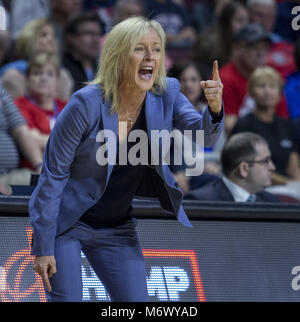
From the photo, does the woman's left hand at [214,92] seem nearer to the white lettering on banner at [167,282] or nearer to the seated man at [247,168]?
the white lettering on banner at [167,282]

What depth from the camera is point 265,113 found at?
5.11 metres

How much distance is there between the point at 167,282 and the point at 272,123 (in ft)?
7.96

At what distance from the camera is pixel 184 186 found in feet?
13.9

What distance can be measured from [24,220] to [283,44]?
390 cm

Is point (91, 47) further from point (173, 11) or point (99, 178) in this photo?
point (99, 178)

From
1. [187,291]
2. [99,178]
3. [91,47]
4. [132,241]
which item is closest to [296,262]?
[187,291]

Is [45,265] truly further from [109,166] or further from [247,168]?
[247,168]

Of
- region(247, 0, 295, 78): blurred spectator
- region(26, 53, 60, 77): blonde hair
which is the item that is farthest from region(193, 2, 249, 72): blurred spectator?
region(26, 53, 60, 77): blonde hair

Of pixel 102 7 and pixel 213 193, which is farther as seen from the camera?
pixel 102 7

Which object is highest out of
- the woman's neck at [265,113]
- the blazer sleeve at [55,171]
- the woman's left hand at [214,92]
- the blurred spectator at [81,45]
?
the blurred spectator at [81,45]

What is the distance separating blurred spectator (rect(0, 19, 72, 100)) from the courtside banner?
218cm

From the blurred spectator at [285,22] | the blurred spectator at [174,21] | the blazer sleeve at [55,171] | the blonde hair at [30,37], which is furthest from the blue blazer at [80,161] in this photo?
the blurred spectator at [285,22]

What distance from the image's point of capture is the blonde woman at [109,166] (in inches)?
91.9

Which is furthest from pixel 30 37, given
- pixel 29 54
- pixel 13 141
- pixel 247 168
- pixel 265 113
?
pixel 247 168
